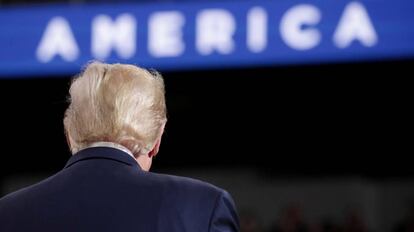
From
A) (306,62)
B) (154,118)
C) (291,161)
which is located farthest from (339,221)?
(154,118)

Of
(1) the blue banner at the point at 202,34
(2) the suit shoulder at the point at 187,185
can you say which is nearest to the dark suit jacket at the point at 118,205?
(2) the suit shoulder at the point at 187,185

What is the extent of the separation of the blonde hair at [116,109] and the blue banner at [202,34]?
135 inches

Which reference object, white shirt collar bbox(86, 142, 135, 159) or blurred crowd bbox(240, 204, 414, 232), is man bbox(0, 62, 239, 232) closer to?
white shirt collar bbox(86, 142, 135, 159)

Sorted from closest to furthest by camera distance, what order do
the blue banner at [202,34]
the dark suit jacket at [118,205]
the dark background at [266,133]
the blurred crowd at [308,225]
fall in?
the dark suit jacket at [118,205] → the blue banner at [202,34] → the blurred crowd at [308,225] → the dark background at [266,133]

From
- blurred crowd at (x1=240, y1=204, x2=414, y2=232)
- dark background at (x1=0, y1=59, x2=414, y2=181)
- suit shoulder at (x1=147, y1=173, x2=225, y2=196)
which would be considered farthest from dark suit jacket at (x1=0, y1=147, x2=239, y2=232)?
dark background at (x1=0, y1=59, x2=414, y2=181)

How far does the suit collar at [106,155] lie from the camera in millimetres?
1346

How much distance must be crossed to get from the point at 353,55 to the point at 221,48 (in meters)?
0.72

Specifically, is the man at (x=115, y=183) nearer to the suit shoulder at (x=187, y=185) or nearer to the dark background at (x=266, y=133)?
the suit shoulder at (x=187, y=185)

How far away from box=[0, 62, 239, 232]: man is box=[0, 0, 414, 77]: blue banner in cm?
344

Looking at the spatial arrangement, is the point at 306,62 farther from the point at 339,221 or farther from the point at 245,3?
the point at 339,221

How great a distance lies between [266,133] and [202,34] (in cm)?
340

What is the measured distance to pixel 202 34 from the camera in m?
4.91

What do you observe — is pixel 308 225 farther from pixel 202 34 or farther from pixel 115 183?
pixel 115 183

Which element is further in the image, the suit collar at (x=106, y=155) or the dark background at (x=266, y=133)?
the dark background at (x=266, y=133)
